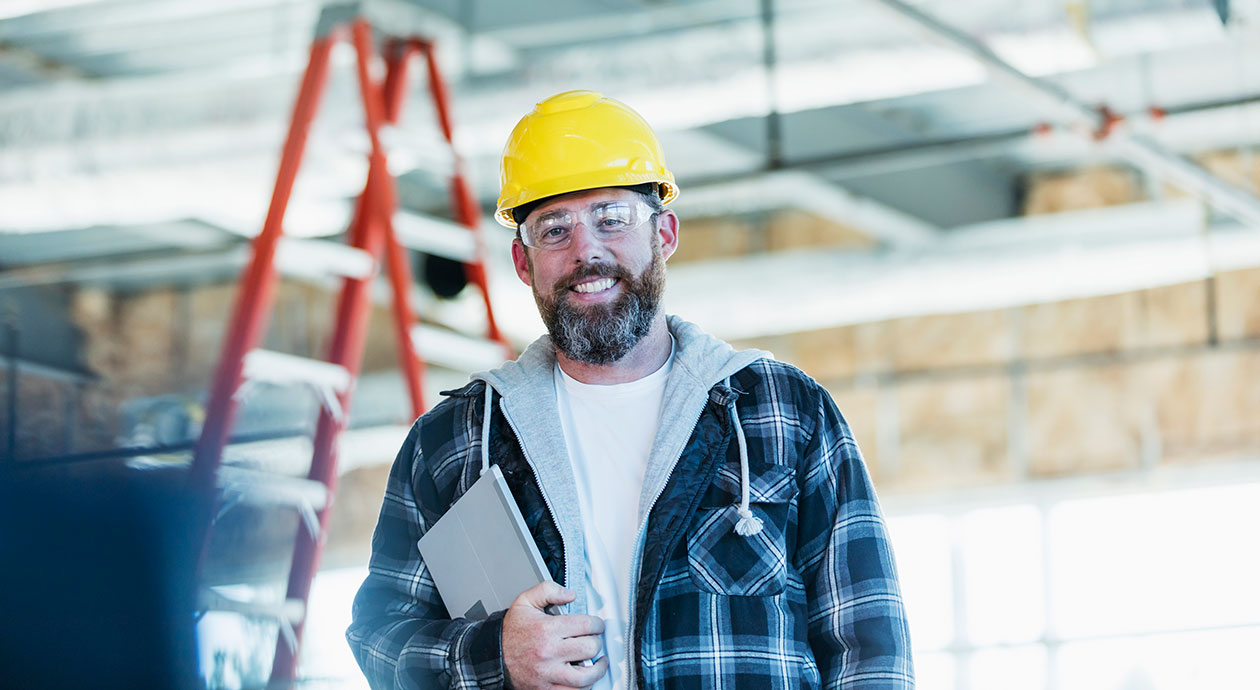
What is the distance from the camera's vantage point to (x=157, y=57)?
976cm

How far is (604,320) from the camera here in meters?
2.42

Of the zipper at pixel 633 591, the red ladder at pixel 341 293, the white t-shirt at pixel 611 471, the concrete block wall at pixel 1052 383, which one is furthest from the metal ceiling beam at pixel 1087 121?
the zipper at pixel 633 591

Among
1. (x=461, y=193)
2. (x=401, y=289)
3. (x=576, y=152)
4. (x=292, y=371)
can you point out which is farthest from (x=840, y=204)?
(x=576, y=152)

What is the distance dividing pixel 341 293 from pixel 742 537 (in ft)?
11.0

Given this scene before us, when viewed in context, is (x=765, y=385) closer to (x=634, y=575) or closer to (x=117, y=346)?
(x=634, y=575)

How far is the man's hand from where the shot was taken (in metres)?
2.17

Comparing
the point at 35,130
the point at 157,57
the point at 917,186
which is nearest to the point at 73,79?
the point at 157,57

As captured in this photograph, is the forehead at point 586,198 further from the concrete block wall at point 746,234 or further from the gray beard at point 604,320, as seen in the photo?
the concrete block wall at point 746,234

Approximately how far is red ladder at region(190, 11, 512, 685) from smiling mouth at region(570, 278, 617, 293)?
2.18 meters

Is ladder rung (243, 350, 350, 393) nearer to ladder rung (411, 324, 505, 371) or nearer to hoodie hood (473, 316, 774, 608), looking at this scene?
ladder rung (411, 324, 505, 371)

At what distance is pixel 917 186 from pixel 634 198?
872 centimetres

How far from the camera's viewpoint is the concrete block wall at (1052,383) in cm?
1138

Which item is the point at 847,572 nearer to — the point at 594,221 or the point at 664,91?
the point at 594,221

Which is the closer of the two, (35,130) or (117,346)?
(35,130)
